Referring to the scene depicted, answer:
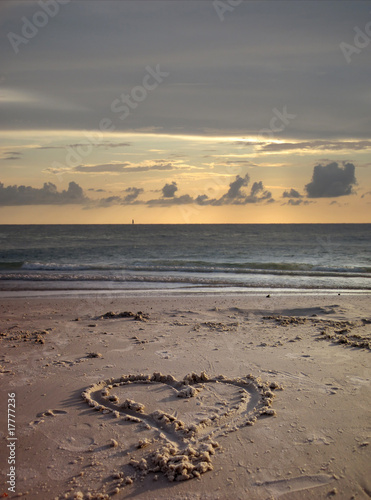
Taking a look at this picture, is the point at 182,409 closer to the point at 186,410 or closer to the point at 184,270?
the point at 186,410

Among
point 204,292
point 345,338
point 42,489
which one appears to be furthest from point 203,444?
point 204,292

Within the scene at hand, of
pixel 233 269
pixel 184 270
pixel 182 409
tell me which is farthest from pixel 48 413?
pixel 233 269

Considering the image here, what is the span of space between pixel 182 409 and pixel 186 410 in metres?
0.06

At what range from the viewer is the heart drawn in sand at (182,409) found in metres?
3.65

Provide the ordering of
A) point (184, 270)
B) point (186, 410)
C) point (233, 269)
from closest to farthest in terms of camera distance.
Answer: point (186, 410)
point (184, 270)
point (233, 269)

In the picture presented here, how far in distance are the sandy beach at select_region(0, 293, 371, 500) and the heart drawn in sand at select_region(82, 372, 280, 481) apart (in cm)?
2

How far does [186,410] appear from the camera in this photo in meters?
4.69

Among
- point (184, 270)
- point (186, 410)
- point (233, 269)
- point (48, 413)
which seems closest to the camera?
point (48, 413)

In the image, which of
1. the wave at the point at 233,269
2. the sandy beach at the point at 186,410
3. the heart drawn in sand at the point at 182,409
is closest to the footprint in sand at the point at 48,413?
the sandy beach at the point at 186,410

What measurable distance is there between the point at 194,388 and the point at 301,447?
5.27 feet

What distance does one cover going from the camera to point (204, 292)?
48.0 ft

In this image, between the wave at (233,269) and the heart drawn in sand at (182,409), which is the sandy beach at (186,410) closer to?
the heart drawn in sand at (182,409)

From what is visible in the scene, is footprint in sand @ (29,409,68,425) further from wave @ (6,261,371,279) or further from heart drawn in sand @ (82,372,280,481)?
wave @ (6,261,371,279)

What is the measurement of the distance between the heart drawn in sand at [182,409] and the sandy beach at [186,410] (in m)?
0.02
